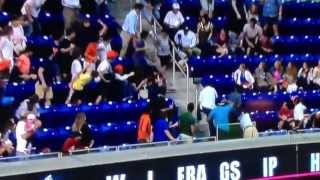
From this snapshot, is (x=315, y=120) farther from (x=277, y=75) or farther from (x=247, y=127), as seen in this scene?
(x=247, y=127)

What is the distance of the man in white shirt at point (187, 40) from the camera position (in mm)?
15016

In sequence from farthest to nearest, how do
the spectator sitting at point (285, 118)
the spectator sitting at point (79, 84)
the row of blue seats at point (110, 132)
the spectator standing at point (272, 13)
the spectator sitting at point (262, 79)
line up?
the spectator standing at point (272, 13), the spectator sitting at point (262, 79), the spectator sitting at point (285, 118), the spectator sitting at point (79, 84), the row of blue seats at point (110, 132)

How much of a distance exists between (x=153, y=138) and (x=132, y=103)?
0.98 m

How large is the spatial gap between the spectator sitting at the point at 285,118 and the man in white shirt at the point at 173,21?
2303 millimetres

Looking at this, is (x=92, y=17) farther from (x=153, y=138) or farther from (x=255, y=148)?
(x=255, y=148)

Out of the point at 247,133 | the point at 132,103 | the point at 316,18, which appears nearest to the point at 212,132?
the point at 247,133

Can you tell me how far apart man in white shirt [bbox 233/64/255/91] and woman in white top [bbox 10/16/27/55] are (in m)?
4.08

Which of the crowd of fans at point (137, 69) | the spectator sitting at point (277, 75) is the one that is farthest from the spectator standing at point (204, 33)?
the spectator sitting at point (277, 75)

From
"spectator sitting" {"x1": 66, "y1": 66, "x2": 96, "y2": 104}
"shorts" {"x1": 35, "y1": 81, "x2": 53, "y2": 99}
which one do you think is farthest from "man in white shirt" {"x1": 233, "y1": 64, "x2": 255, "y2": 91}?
"shorts" {"x1": 35, "y1": 81, "x2": 53, "y2": 99}

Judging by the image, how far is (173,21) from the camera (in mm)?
15297

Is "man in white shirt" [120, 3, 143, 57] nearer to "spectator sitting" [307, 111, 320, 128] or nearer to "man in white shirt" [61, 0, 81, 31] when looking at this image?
"man in white shirt" [61, 0, 81, 31]

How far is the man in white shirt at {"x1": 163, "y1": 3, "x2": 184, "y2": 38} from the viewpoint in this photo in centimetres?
1528

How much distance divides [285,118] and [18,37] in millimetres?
4741

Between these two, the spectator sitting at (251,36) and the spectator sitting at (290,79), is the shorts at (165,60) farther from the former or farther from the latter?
the spectator sitting at (290,79)
